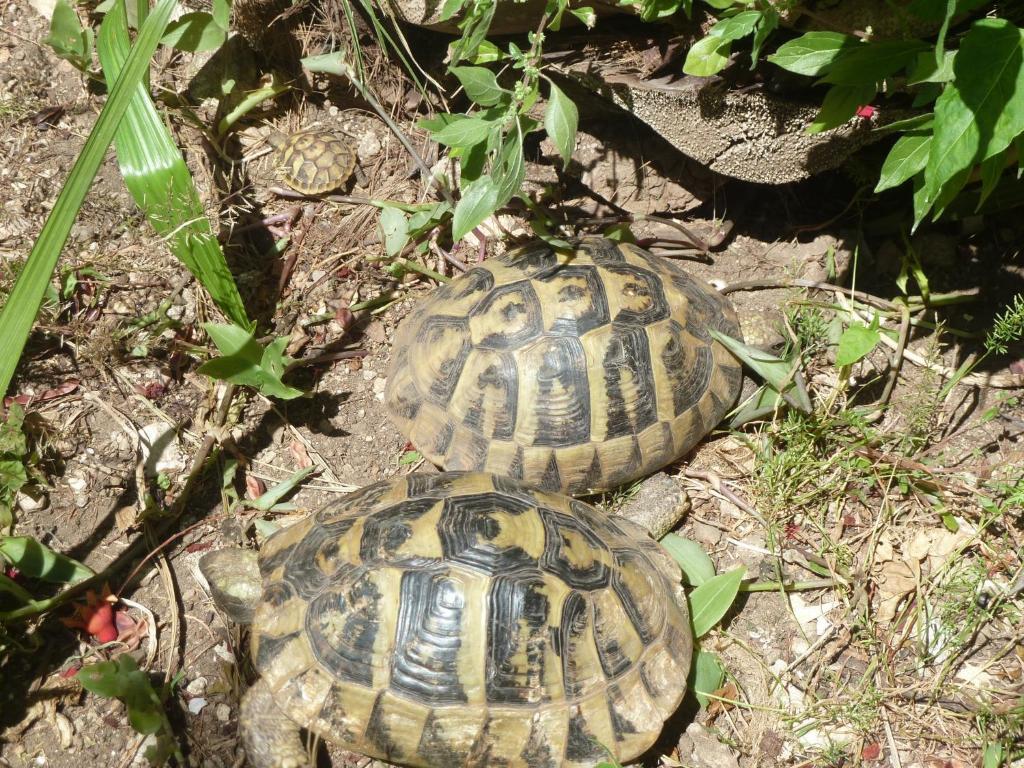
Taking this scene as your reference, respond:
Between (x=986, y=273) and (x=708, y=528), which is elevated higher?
(x=986, y=273)

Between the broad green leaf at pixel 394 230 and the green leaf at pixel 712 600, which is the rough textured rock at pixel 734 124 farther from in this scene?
the green leaf at pixel 712 600

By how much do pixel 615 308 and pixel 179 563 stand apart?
1.99m

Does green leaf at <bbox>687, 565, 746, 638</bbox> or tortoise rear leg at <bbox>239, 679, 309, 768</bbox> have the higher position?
tortoise rear leg at <bbox>239, 679, 309, 768</bbox>

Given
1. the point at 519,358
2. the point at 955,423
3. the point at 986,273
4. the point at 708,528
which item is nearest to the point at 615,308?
the point at 519,358

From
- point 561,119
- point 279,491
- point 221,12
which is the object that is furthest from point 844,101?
point 279,491

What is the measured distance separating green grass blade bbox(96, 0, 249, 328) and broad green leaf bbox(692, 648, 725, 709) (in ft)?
7.59

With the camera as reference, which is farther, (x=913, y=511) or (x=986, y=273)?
(x=986, y=273)

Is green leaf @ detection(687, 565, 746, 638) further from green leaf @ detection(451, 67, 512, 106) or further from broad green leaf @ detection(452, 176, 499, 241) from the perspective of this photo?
green leaf @ detection(451, 67, 512, 106)

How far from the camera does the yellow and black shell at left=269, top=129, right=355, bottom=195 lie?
3.64m

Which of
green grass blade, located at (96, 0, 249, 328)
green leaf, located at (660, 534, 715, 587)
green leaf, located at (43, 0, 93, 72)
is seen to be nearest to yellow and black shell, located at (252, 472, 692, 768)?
green leaf, located at (660, 534, 715, 587)

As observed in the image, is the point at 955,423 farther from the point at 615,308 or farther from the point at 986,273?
the point at 615,308

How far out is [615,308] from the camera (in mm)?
2980

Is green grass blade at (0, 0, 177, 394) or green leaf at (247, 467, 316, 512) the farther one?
green leaf at (247, 467, 316, 512)

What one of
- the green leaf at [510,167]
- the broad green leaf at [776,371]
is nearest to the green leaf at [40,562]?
the green leaf at [510,167]
